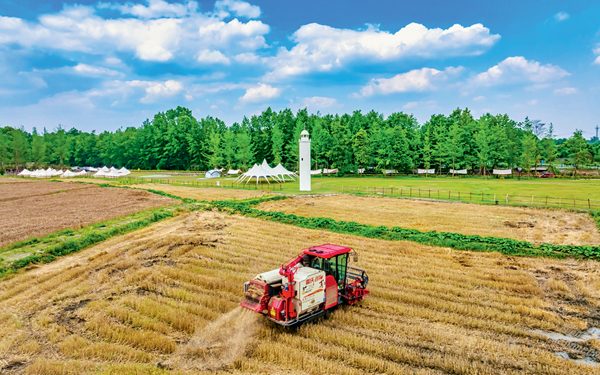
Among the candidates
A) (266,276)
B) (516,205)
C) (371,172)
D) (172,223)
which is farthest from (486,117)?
(266,276)

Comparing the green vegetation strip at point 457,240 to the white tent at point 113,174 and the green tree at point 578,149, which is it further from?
the white tent at point 113,174

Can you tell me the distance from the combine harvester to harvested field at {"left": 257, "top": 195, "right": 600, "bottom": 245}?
46.7ft

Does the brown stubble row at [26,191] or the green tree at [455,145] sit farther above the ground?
the green tree at [455,145]

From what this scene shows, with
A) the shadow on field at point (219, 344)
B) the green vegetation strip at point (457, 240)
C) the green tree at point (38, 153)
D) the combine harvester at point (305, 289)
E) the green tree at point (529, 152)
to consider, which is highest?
the green tree at point (38, 153)

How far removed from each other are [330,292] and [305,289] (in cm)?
127

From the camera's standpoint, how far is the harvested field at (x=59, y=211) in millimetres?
21328

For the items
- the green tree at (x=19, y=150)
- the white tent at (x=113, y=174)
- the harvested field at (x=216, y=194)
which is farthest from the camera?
the green tree at (x=19, y=150)

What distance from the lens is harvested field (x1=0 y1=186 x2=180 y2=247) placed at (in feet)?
70.0

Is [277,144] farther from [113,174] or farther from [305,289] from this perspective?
[305,289]

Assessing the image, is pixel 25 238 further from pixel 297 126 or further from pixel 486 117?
pixel 486 117

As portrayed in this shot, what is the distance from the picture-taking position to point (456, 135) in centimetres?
7725

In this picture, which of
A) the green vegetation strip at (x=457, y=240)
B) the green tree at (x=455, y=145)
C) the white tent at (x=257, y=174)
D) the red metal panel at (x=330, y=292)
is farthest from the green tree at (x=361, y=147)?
the red metal panel at (x=330, y=292)

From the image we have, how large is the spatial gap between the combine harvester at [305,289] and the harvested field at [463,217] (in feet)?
46.7

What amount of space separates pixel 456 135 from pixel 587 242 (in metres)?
63.7
